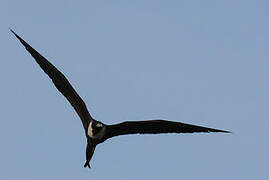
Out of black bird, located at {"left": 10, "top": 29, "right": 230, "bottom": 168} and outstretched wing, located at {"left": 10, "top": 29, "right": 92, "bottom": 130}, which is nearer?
black bird, located at {"left": 10, "top": 29, "right": 230, "bottom": 168}

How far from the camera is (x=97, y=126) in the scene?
1909 cm

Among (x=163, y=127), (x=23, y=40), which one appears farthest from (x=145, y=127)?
(x=23, y=40)

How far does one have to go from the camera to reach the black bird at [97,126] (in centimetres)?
1914

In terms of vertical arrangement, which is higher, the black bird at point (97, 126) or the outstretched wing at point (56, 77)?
the outstretched wing at point (56, 77)

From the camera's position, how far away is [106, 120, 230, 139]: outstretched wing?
19.1 meters

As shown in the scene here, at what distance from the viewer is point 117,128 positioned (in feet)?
64.0

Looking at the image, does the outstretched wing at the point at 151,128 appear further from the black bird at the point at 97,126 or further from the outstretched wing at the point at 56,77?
the outstretched wing at the point at 56,77

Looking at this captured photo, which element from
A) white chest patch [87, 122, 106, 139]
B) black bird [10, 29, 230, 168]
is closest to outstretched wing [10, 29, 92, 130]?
black bird [10, 29, 230, 168]

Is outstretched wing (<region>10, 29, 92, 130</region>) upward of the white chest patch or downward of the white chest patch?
upward

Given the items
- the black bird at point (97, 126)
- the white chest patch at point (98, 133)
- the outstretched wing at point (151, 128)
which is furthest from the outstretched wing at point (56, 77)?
the outstretched wing at point (151, 128)

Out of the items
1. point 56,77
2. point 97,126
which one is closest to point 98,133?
point 97,126

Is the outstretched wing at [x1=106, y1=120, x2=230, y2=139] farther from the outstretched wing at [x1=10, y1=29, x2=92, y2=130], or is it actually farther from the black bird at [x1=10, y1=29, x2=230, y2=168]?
the outstretched wing at [x1=10, y1=29, x2=92, y2=130]

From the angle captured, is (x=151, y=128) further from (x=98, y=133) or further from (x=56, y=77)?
(x=56, y=77)

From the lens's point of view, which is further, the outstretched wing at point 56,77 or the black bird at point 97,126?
the outstretched wing at point 56,77
